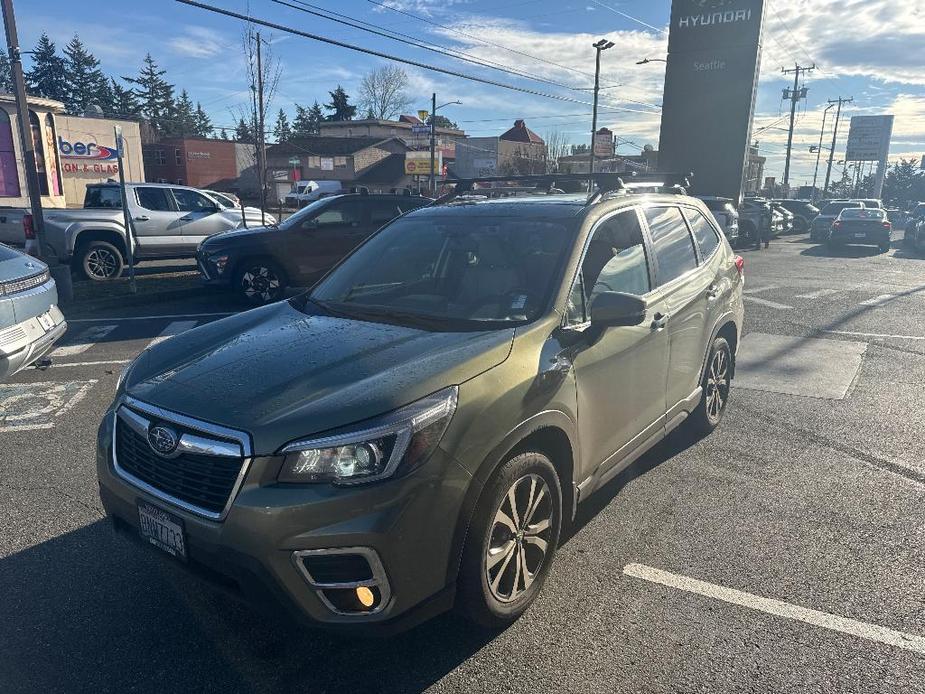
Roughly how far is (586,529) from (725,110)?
26.9 meters

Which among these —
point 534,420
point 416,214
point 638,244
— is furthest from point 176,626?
point 638,244

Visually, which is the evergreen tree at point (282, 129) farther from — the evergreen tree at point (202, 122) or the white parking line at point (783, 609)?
the white parking line at point (783, 609)

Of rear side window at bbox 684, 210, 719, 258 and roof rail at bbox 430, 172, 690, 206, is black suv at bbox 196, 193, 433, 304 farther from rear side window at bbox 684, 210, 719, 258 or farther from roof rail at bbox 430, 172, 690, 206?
rear side window at bbox 684, 210, 719, 258

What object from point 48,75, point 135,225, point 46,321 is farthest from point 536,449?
point 48,75

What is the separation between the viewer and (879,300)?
1142 centimetres

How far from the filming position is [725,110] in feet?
86.3

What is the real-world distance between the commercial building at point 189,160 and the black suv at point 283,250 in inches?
2139

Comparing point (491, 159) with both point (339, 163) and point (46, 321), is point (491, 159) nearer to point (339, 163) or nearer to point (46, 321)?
point (339, 163)

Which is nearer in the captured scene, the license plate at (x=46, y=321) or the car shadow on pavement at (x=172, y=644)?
the car shadow on pavement at (x=172, y=644)

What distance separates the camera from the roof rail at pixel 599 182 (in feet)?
13.6

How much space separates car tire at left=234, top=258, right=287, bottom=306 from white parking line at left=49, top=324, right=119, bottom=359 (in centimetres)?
192

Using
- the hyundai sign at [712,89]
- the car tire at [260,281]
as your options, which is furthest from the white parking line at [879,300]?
the hyundai sign at [712,89]

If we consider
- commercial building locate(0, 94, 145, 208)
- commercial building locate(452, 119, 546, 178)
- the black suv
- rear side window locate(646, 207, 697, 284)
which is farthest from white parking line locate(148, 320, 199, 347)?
commercial building locate(452, 119, 546, 178)

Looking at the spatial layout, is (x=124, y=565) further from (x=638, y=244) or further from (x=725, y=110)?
(x=725, y=110)
